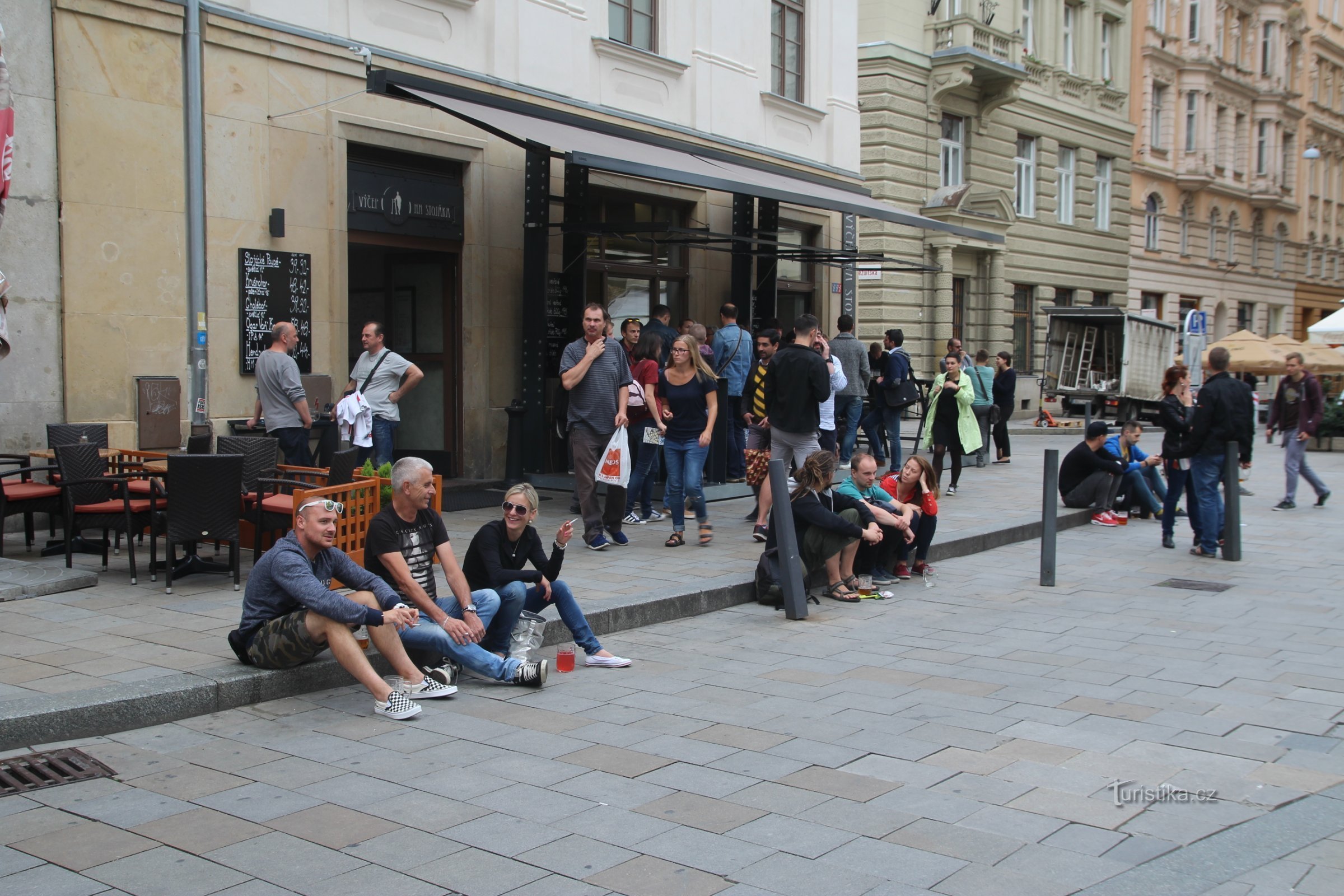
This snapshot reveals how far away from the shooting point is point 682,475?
33.8ft

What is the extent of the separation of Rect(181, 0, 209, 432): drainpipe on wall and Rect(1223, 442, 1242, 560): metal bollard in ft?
28.1

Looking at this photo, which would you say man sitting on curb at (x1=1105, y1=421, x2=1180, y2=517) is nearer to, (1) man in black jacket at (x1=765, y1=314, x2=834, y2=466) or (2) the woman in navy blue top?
(1) man in black jacket at (x1=765, y1=314, x2=834, y2=466)

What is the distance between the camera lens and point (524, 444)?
42.6 feet

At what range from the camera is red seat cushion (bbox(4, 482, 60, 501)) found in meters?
8.38

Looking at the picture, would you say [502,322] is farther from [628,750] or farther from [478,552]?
[628,750]

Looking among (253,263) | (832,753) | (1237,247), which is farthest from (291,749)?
(1237,247)

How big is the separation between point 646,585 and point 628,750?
10.5ft

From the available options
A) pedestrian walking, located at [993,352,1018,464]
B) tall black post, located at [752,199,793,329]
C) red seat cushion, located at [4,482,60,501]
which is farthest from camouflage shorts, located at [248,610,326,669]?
pedestrian walking, located at [993,352,1018,464]

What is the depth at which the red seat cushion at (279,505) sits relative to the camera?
7.96m

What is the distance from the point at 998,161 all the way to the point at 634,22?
16260 millimetres

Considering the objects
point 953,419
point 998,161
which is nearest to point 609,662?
point 953,419

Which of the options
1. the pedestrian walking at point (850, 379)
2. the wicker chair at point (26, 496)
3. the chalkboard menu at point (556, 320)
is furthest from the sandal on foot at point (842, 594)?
the chalkboard menu at point (556, 320)

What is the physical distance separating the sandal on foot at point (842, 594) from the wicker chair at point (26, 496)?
17.3ft

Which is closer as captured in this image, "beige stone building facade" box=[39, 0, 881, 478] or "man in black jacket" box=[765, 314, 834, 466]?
"man in black jacket" box=[765, 314, 834, 466]
